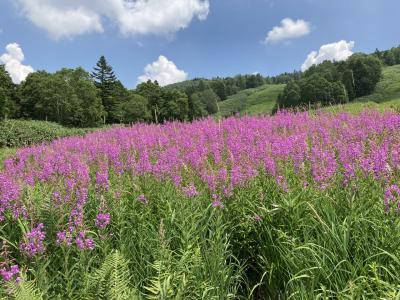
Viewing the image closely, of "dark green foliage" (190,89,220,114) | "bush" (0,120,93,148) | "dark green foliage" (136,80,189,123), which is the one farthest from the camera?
"dark green foliage" (190,89,220,114)

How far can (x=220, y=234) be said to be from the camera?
360cm

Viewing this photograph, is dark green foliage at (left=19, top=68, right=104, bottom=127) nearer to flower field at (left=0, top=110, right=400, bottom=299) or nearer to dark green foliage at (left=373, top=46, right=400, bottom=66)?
flower field at (left=0, top=110, right=400, bottom=299)

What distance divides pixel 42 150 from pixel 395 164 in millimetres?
9587

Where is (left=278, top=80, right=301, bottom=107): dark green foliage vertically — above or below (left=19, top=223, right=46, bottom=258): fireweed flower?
above

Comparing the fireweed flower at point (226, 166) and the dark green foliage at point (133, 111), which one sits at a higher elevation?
the dark green foliage at point (133, 111)

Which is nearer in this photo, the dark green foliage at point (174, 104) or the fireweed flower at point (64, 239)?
the fireweed flower at point (64, 239)

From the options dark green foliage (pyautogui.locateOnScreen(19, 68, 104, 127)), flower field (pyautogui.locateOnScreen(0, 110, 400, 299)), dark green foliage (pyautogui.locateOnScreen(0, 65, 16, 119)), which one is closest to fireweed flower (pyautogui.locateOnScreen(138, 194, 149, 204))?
flower field (pyautogui.locateOnScreen(0, 110, 400, 299))

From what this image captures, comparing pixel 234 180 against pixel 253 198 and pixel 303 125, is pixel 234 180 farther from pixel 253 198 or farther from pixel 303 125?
pixel 303 125

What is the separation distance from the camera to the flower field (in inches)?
114

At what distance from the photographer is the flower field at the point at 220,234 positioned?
9.50ft

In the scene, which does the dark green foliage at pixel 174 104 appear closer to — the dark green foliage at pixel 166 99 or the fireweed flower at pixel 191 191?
the dark green foliage at pixel 166 99

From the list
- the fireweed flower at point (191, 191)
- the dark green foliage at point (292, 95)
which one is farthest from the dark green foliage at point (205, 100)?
the fireweed flower at point (191, 191)

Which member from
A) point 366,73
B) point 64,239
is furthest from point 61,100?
point 366,73

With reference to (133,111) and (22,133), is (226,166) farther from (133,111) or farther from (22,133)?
(133,111)
